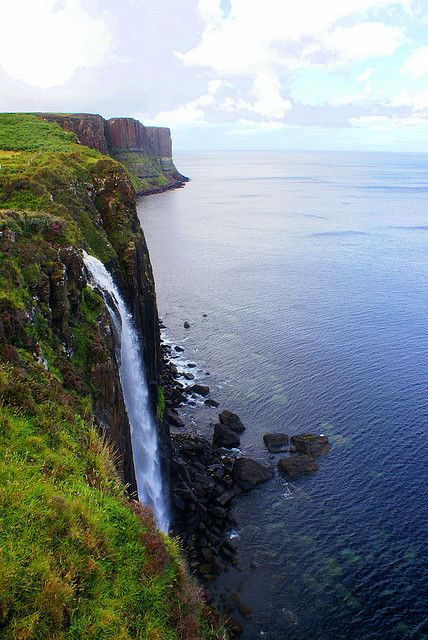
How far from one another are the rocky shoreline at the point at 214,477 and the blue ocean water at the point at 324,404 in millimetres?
835

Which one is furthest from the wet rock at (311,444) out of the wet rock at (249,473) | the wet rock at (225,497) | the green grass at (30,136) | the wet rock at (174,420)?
the green grass at (30,136)

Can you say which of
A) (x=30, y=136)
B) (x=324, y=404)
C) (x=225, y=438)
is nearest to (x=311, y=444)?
(x=324, y=404)

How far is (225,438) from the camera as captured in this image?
42.8 m

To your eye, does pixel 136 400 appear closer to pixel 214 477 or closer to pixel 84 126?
pixel 214 477

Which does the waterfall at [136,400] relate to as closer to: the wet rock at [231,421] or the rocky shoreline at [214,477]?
the rocky shoreline at [214,477]

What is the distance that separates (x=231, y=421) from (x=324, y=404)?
32.3ft

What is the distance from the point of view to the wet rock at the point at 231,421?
4475 centimetres

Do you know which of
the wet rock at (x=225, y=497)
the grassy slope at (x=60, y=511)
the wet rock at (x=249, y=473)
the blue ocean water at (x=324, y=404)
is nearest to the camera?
the grassy slope at (x=60, y=511)

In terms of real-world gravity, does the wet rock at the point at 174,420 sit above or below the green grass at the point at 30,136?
below

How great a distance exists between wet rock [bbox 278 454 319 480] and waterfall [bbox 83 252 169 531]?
11366 mm

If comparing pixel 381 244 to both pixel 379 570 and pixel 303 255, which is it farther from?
pixel 379 570

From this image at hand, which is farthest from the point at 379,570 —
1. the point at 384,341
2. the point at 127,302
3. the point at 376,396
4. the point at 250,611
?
the point at 384,341

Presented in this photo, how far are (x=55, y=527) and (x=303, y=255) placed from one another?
321 ft

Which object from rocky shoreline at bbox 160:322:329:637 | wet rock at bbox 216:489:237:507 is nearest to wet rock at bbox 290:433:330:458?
rocky shoreline at bbox 160:322:329:637
